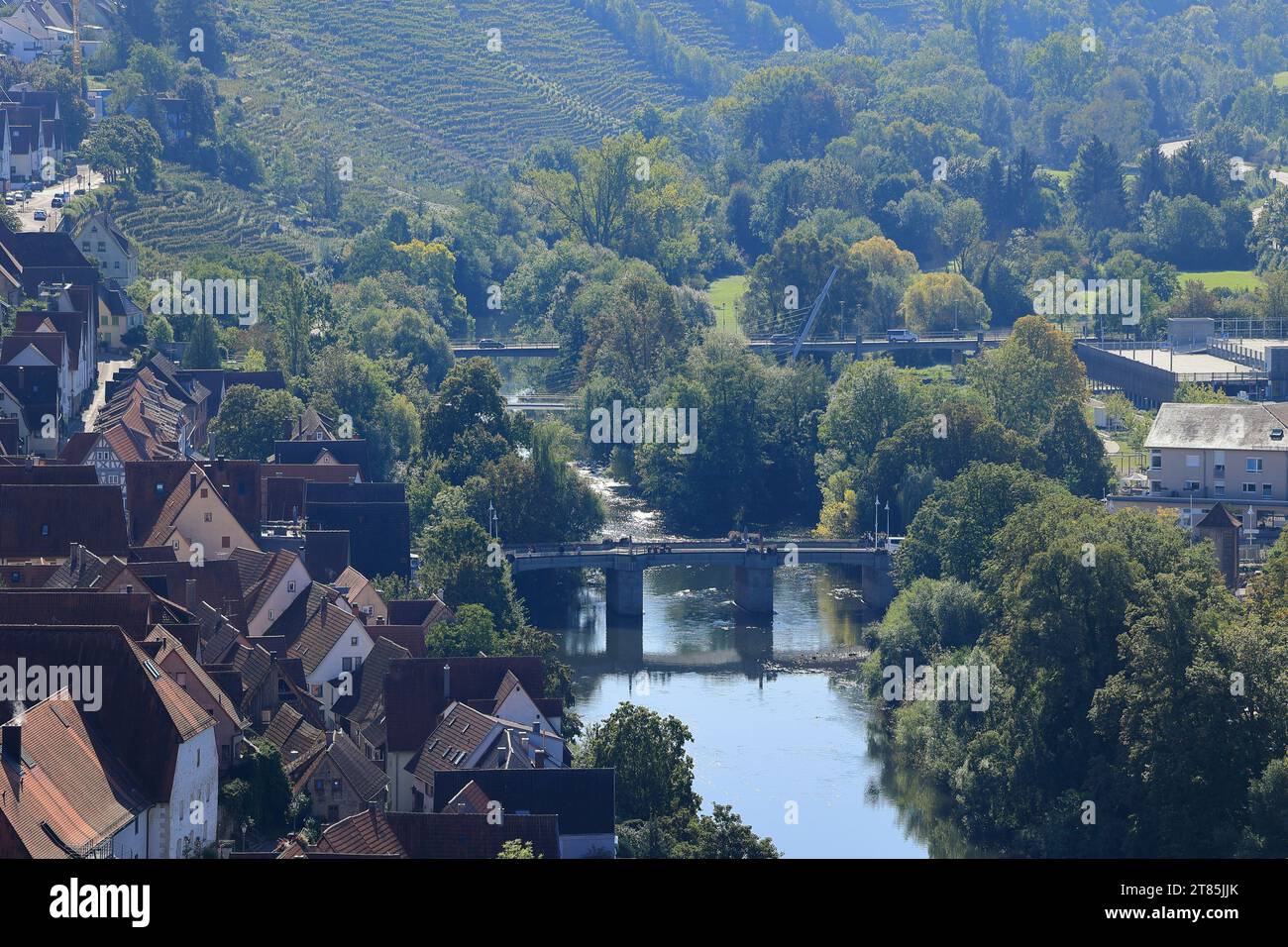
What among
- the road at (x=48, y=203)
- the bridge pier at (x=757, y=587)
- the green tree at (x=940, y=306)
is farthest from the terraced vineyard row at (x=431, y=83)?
the bridge pier at (x=757, y=587)

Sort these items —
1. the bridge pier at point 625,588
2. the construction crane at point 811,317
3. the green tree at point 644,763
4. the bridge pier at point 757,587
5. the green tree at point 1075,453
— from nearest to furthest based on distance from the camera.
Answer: the green tree at point 644,763 < the bridge pier at point 625,588 < the bridge pier at point 757,587 < the green tree at point 1075,453 < the construction crane at point 811,317

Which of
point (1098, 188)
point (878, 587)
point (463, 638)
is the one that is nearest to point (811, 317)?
point (878, 587)

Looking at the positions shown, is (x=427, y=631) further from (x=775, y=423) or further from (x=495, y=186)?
(x=495, y=186)

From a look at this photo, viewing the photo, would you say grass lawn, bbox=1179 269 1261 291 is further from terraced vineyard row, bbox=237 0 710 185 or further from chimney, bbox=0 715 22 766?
chimney, bbox=0 715 22 766

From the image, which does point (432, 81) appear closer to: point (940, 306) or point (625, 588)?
point (940, 306)

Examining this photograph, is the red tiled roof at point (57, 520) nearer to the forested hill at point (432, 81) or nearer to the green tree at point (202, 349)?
the green tree at point (202, 349)

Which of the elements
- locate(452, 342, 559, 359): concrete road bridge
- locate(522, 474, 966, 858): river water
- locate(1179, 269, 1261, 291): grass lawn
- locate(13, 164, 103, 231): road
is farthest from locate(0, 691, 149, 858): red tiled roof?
locate(1179, 269, 1261, 291): grass lawn
